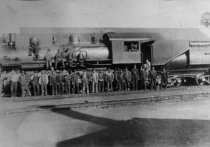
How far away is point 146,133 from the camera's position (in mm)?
4770

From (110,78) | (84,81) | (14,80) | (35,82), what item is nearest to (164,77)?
(110,78)

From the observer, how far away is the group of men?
890cm

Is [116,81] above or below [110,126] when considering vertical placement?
above

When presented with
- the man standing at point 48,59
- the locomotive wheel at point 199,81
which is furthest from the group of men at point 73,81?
the locomotive wheel at point 199,81

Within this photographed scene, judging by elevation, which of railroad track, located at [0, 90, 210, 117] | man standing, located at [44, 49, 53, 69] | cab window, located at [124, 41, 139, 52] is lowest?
railroad track, located at [0, 90, 210, 117]

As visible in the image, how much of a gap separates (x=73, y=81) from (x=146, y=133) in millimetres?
4925

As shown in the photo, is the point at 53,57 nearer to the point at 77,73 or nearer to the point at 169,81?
the point at 77,73

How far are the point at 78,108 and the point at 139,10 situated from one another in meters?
3.55

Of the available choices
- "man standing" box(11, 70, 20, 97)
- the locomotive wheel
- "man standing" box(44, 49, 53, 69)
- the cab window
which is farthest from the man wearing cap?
the locomotive wheel

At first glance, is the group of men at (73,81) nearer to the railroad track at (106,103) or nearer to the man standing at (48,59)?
the man standing at (48,59)

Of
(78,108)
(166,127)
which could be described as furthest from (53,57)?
(166,127)

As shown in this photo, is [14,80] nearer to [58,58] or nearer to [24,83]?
[24,83]

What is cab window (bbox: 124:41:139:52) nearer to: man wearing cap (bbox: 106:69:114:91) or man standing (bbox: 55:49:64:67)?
man wearing cap (bbox: 106:69:114:91)

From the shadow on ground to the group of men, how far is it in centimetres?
364
